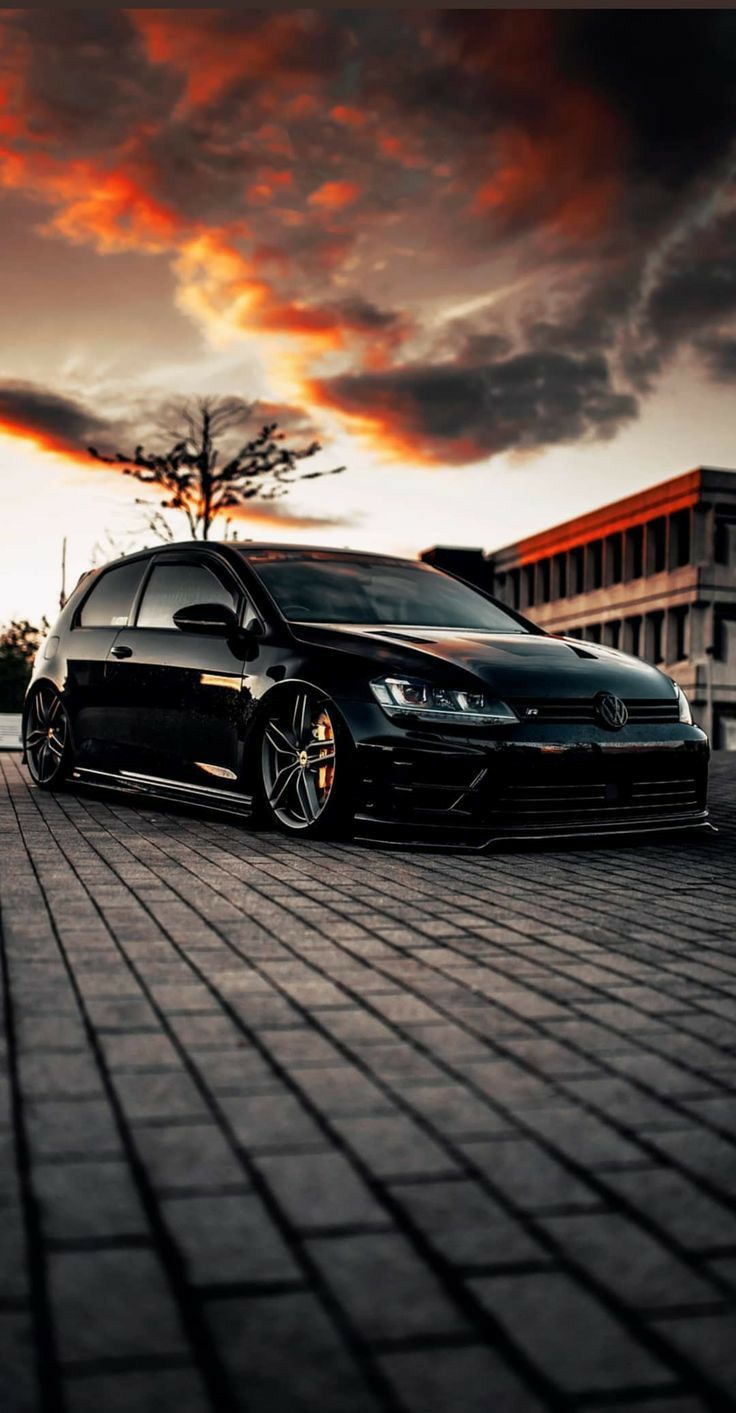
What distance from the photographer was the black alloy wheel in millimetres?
7277

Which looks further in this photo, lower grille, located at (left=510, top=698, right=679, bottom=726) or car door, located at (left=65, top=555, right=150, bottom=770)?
car door, located at (left=65, top=555, right=150, bottom=770)

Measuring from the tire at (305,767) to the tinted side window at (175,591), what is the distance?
1.17 m

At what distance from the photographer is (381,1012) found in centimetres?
372

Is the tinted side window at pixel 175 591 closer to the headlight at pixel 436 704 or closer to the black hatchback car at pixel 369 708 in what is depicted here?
the black hatchback car at pixel 369 708

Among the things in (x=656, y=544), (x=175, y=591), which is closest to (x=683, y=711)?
(x=175, y=591)

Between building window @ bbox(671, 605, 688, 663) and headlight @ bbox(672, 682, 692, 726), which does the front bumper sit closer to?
headlight @ bbox(672, 682, 692, 726)

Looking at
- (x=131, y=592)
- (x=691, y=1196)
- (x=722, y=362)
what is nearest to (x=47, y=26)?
(x=131, y=592)

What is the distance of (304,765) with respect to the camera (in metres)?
7.53

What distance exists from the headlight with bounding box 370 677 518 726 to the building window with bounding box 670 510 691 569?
62.6m

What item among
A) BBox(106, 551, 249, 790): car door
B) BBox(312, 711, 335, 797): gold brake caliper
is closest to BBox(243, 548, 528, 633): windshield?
BBox(106, 551, 249, 790): car door

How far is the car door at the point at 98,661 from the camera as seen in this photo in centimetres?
940

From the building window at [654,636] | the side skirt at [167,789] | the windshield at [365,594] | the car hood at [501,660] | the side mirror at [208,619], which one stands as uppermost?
the building window at [654,636]

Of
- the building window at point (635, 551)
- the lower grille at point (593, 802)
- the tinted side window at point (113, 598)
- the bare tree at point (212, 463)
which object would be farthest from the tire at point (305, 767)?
the building window at point (635, 551)

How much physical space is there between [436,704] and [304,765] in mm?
855
